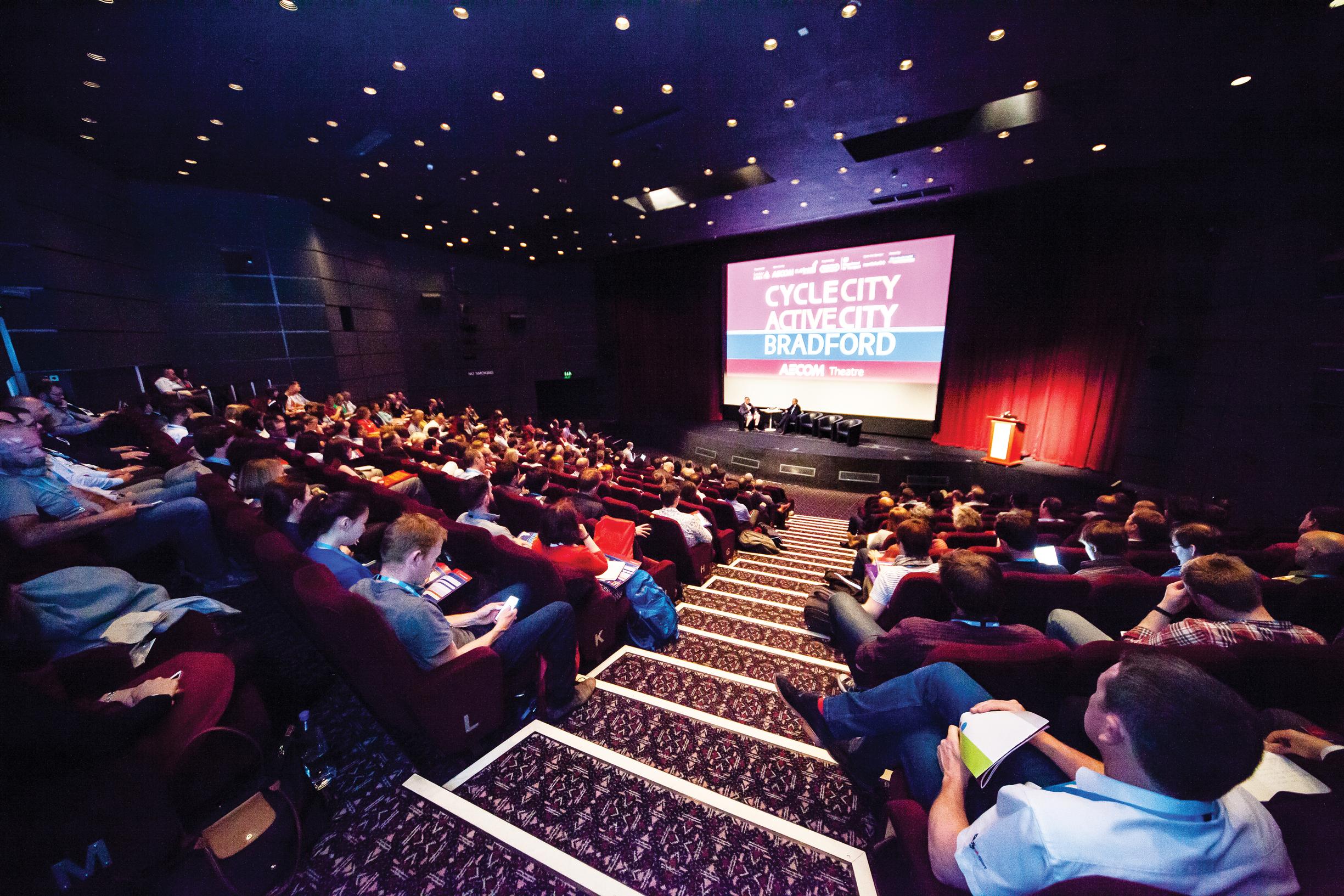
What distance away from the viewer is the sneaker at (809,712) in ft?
5.81

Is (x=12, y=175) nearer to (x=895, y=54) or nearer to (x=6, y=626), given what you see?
(x=6, y=626)

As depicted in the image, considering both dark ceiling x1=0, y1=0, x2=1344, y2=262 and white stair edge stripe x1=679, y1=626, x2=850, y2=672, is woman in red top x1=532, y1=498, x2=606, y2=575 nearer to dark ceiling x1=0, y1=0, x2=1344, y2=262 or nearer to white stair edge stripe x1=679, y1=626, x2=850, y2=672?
white stair edge stripe x1=679, y1=626, x2=850, y2=672

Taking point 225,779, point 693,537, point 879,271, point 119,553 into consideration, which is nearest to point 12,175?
point 119,553

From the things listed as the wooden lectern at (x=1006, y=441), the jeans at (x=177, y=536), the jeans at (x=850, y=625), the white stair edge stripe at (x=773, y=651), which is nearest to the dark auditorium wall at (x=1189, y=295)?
the wooden lectern at (x=1006, y=441)

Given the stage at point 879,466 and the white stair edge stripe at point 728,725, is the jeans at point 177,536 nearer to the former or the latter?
the white stair edge stripe at point 728,725

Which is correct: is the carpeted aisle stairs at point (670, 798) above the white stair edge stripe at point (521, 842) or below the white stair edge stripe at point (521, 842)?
below

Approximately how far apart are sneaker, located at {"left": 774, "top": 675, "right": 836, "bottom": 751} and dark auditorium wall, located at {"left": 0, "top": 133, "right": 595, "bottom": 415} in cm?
867

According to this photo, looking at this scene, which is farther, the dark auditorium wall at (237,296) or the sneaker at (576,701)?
the dark auditorium wall at (237,296)

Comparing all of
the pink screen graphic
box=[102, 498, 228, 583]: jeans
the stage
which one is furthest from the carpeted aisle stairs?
the pink screen graphic

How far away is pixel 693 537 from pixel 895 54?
190 inches

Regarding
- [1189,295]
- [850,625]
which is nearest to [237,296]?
[850,625]

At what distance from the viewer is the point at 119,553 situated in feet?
9.16

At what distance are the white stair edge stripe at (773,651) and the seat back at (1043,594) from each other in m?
0.91

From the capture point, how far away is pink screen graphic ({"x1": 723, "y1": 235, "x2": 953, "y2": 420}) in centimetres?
972
